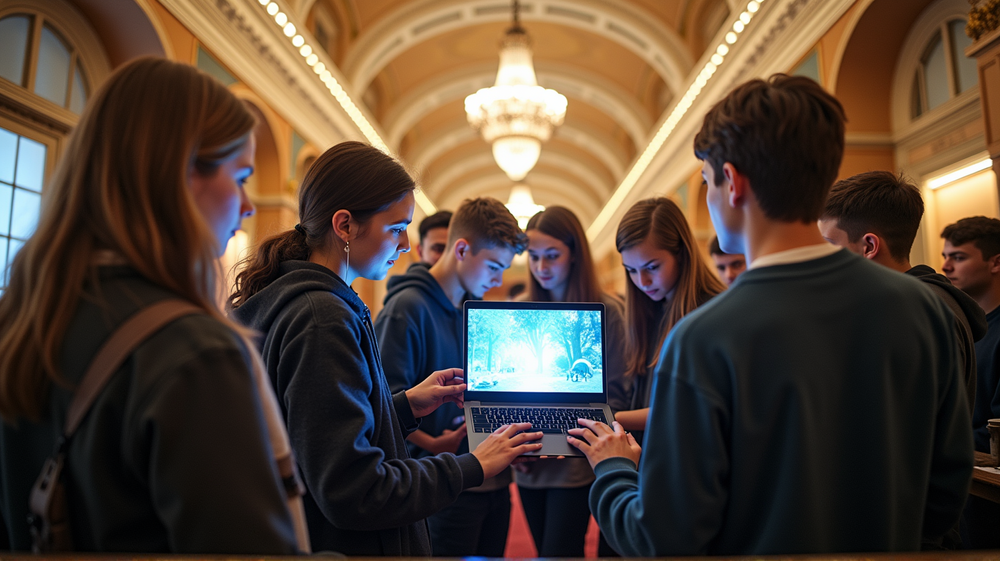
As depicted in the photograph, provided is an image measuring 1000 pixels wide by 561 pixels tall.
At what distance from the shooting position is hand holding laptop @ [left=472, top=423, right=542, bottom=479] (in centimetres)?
143

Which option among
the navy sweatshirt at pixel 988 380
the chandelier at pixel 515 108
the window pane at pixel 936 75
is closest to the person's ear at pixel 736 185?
the navy sweatshirt at pixel 988 380

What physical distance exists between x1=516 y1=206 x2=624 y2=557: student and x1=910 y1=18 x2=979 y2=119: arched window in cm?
372

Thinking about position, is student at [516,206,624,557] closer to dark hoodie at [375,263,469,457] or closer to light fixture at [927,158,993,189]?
dark hoodie at [375,263,469,457]

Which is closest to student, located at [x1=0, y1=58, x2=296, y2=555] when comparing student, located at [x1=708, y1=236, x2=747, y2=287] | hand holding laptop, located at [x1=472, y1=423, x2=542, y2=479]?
hand holding laptop, located at [x1=472, y1=423, x2=542, y2=479]

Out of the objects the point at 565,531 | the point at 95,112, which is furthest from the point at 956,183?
the point at 95,112

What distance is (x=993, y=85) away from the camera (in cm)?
332

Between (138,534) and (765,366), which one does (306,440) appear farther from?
(765,366)

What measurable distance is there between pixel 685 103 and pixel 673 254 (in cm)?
645

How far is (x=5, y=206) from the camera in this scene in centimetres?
377

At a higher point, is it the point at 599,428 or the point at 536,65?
the point at 536,65

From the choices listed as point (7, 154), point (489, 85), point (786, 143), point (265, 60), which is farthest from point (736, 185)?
point (489, 85)

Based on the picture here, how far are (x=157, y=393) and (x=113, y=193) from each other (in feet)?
0.92

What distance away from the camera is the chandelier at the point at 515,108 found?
7219 millimetres

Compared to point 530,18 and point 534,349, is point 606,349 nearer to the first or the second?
point 534,349
